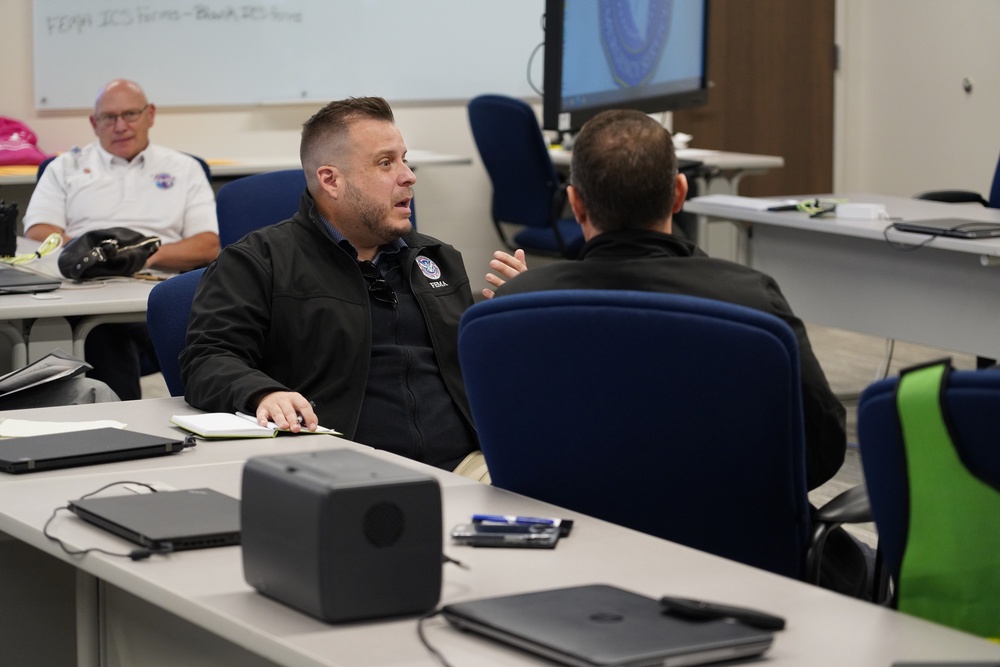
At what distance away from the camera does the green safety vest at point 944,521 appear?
4.21ft

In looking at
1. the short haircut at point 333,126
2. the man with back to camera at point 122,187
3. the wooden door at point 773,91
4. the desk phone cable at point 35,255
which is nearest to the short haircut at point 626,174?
the short haircut at point 333,126

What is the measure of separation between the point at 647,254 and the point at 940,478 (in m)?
0.68

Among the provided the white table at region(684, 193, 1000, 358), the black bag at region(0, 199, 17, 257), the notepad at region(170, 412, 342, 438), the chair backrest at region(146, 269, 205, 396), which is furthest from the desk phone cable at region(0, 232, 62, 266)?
the white table at region(684, 193, 1000, 358)

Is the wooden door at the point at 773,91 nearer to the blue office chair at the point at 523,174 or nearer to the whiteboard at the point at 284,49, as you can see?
the whiteboard at the point at 284,49

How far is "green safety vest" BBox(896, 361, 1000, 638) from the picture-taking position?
4.21 ft

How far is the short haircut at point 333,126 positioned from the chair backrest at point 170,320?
34 cm

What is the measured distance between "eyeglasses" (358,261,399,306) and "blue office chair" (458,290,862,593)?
2.75 ft

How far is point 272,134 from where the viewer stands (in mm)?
6449

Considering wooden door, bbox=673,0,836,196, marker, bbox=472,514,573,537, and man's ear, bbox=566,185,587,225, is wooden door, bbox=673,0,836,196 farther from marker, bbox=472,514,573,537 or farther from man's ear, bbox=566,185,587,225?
marker, bbox=472,514,573,537

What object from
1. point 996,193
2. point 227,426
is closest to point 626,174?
point 227,426

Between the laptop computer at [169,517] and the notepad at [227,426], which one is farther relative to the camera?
the notepad at [227,426]

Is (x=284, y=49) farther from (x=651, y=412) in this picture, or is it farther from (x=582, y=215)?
(x=651, y=412)

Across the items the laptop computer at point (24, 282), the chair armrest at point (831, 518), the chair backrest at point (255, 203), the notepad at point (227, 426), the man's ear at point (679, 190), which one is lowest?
the chair armrest at point (831, 518)

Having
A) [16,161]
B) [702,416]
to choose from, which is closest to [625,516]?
[702,416]
